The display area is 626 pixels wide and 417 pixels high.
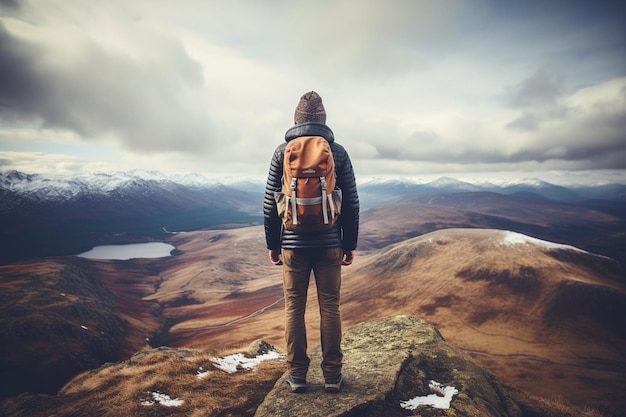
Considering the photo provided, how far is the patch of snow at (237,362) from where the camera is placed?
9.23 meters

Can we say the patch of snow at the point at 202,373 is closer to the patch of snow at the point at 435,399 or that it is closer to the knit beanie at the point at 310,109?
the patch of snow at the point at 435,399

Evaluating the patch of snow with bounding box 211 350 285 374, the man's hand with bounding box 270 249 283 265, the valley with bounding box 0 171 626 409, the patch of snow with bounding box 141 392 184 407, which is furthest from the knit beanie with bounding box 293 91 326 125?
the valley with bounding box 0 171 626 409

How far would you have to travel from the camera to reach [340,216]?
6172 mm

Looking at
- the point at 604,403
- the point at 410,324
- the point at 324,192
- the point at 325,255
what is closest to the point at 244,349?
the point at 410,324

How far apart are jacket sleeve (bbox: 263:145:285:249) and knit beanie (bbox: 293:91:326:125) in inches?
26.8

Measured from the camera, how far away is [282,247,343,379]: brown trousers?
227 inches

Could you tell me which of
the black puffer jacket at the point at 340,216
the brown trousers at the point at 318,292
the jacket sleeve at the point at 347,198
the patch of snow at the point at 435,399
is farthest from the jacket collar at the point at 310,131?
the patch of snow at the point at 435,399

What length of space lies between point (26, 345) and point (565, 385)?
210 feet

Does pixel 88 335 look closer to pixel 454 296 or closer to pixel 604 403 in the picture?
pixel 454 296

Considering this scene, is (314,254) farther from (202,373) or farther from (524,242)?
(524,242)

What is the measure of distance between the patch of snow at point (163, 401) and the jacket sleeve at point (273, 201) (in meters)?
4.25

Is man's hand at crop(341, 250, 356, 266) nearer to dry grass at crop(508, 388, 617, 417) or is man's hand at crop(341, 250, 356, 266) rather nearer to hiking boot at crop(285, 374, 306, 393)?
hiking boot at crop(285, 374, 306, 393)

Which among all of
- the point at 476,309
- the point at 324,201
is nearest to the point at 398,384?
the point at 324,201

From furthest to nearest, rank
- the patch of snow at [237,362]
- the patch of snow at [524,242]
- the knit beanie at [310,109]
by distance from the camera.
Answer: the patch of snow at [524,242] → the patch of snow at [237,362] → the knit beanie at [310,109]
